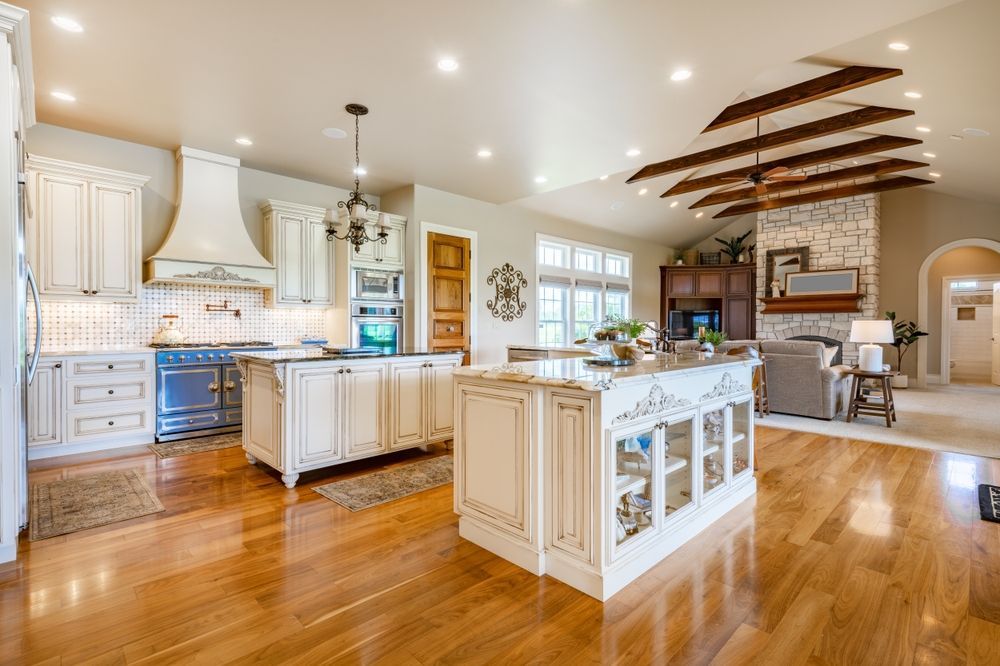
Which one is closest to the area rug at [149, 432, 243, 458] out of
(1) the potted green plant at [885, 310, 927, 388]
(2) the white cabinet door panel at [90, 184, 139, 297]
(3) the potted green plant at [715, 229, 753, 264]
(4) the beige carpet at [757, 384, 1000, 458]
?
(2) the white cabinet door panel at [90, 184, 139, 297]

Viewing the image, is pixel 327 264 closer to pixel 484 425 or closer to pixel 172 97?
pixel 172 97

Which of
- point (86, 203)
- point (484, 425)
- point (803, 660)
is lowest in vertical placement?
point (803, 660)

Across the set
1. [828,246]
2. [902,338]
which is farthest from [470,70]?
[902,338]

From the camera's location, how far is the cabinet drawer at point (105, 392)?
4.07 meters

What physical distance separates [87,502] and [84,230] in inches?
104

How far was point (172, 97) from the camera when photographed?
3754mm

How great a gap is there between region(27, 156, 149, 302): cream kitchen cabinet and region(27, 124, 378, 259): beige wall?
0.95ft

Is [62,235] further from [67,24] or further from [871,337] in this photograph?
[871,337]

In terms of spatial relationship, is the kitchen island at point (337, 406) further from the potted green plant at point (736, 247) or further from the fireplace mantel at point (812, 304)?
the potted green plant at point (736, 247)

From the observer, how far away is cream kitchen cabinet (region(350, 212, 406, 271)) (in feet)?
18.8

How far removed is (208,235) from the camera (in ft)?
16.0

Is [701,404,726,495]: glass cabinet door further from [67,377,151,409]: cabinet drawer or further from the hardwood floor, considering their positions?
[67,377,151,409]: cabinet drawer

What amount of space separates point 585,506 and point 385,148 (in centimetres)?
425

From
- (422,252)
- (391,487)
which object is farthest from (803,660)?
(422,252)
